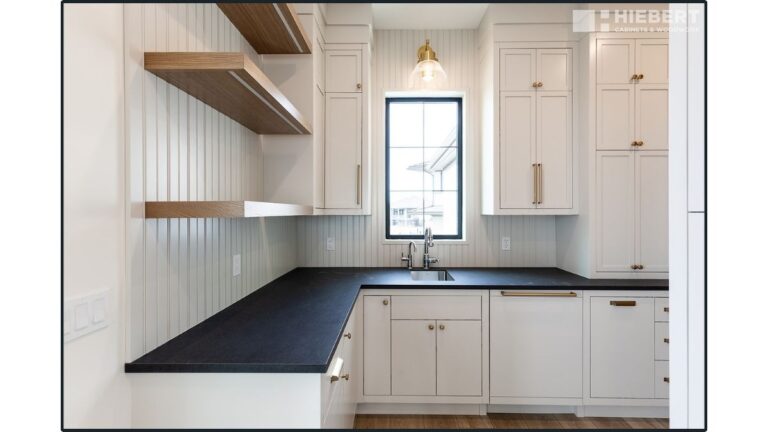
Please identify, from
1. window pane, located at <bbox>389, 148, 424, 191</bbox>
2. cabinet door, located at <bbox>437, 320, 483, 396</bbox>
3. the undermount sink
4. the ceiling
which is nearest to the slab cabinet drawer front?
cabinet door, located at <bbox>437, 320, 483, 396</bbox>

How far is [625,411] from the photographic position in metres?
2.39

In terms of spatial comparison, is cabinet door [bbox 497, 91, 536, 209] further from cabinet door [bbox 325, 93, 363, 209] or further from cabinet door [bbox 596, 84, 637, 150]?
cabinet door [bbox 325, 93, 363, 209]

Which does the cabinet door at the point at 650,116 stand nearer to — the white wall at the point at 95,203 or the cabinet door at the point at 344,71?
the cabinet door at the point at 344,71

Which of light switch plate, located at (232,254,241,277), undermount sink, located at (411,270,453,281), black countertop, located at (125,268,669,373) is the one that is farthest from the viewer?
undermount sink, located at (411,270,453,281)

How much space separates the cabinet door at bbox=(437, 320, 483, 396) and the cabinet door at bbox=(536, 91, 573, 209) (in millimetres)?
1060

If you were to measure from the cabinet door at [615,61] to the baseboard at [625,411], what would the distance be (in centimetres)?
212

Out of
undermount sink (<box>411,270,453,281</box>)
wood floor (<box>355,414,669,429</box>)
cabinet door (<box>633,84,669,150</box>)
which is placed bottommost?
wood floor (<box>355,414,669,429</box>)

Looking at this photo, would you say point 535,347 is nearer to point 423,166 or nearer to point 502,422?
point 502,422

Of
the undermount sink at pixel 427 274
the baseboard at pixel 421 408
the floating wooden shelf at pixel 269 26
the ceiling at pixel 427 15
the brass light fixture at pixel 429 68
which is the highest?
the ceiling at pixel 427 15

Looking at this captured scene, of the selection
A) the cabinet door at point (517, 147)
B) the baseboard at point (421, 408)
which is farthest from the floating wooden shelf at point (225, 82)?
the baseboard at point (421, 408)

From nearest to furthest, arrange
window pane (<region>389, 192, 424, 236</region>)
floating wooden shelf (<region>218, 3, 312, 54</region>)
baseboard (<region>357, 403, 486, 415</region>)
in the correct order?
floating wooden shelf (<region>218, 3, 312, 54</region>), baseboard (<region>357, 403, 486, 415</region>), window pane (<region>389, 192, 424, 236</region>)

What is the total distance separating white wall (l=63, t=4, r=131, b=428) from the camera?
2.95 ft

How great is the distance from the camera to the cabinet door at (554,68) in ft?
8.59

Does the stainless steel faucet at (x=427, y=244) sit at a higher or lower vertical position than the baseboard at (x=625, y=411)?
higher
